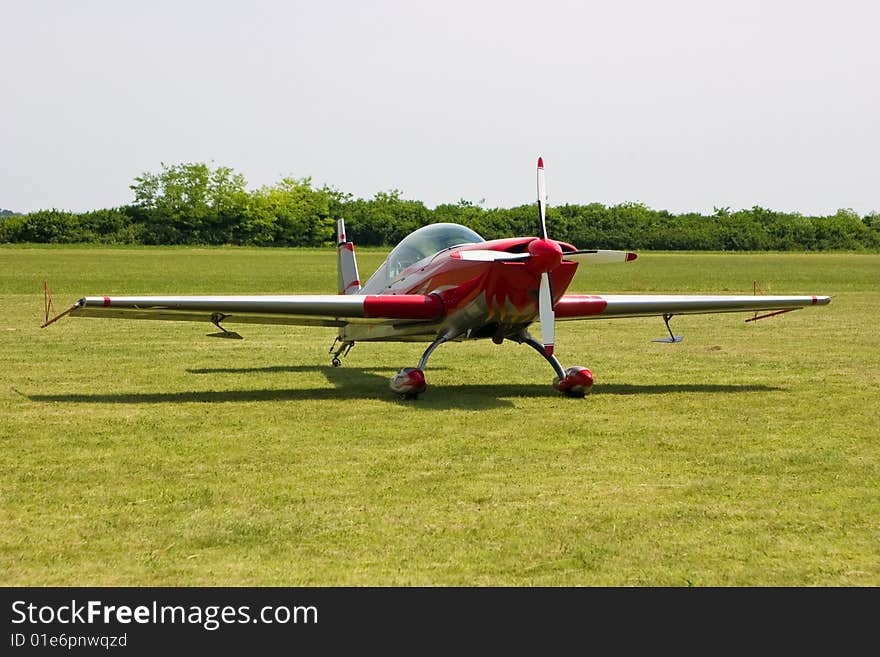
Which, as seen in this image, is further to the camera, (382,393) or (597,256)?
(382,393)

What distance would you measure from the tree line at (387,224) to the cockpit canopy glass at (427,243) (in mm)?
67059

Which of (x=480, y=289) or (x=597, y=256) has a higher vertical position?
(x=597, y=256)

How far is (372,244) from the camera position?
9156 cm

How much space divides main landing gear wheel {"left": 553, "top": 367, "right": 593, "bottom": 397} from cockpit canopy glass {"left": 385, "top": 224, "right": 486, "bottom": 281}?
1984 mm

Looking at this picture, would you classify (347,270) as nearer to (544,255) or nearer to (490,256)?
(490,256)

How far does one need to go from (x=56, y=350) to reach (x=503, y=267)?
8.73 meters

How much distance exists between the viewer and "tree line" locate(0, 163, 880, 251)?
8725cm

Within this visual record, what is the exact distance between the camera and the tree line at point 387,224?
87.2 metres

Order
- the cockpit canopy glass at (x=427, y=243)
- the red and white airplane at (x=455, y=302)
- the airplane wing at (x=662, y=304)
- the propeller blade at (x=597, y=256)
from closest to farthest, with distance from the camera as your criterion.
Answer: the red and white airplane at (x=455, y=302), the propeller blade at (x=597, y=256), the cockpit canopy glass at (x=427, y=243), the airplane wing at (x=662, y=304)

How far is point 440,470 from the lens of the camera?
7906 mm

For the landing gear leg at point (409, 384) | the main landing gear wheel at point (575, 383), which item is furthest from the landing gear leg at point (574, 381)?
the landing gear leg at point (409, 384)

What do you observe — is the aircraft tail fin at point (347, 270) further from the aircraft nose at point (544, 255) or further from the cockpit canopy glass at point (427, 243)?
the aircraft nose at point (544, 255)

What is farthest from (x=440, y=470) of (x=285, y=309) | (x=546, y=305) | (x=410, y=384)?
(x=285, y=309)

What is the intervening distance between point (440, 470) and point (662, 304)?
674cm
